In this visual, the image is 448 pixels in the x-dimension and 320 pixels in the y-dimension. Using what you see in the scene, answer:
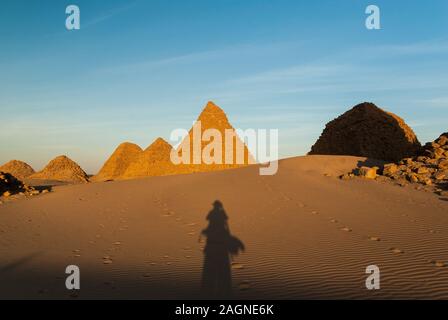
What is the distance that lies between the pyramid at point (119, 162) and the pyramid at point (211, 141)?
26827 mm

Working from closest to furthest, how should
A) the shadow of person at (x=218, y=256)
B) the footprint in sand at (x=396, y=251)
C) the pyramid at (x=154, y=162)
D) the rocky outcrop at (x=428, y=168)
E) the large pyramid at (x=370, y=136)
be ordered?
the shadow of person at (x=218, y=256) → the footprint in sand at (x=396, y=251) → the rocky outcrop at (x=428, y=168) → the large pyramid at (x=370, y=136) → the pyramid at (x=154, y=162)

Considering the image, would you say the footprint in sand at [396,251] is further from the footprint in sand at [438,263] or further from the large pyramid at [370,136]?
the large pyramid at [370,136]

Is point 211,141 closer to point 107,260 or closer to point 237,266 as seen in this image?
point 107,260

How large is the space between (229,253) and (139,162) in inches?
2715

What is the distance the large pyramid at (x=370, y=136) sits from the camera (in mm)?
37375

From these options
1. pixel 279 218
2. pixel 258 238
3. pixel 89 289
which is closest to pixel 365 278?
pixel 258 238

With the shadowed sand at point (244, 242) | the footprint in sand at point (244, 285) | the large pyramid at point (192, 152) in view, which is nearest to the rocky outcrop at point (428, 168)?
the shadowed sand at point (244, 242)

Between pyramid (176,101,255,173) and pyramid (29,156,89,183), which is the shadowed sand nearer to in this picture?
pyramid (29,156,89,183)

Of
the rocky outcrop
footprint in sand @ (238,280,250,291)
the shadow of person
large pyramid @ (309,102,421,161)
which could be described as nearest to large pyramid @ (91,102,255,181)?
large pyramid @ (309,102,421,161)

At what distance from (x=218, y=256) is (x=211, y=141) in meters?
56.5

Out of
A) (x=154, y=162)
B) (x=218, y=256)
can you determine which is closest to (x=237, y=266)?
(x=218, y=256)

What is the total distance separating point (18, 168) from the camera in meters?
61.0

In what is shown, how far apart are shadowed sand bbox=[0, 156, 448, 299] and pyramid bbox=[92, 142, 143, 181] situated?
7216 centimetres
